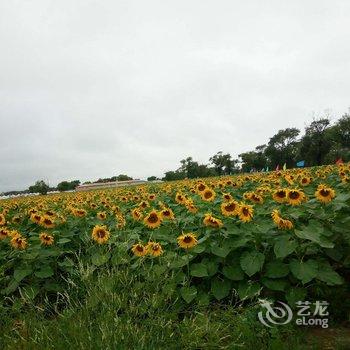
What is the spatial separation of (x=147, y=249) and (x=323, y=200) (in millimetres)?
2391

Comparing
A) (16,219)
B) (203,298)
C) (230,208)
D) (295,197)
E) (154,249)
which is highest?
(295,197)

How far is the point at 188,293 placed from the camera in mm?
4391

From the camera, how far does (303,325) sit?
13.8ft

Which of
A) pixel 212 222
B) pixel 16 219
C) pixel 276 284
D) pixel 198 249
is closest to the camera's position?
pixel 276 284

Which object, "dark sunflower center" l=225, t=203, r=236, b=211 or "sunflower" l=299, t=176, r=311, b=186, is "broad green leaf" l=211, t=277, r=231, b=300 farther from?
"sunflower" l=299, t=176, r=311, b=186

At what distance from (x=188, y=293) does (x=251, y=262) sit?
30.2 inches

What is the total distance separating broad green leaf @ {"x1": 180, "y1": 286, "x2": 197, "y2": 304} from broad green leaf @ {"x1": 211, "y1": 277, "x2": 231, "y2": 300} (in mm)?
232

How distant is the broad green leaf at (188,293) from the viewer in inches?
170

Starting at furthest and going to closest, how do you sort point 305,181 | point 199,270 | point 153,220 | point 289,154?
point 289,154 < point 305,181 < point 153,220 < point 199,270

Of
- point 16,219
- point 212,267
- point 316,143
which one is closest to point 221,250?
point 212,267

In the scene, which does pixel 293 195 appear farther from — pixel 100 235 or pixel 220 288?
pixel 100 235

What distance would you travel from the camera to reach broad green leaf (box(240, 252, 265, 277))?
4322 millimetres

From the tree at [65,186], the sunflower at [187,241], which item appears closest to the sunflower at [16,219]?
the sunflower at [187,241]

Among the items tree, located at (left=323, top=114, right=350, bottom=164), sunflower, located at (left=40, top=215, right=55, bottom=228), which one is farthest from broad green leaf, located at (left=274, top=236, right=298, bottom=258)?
tree, located at (left=323, top=114, right=350, bottom=164)
